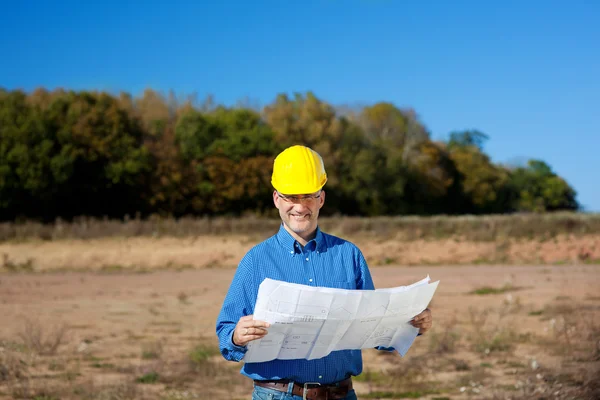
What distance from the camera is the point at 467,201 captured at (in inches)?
3036

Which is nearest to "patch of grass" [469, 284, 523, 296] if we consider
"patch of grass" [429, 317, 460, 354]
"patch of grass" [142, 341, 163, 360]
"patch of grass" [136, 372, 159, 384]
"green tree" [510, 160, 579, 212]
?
"patch of grass" [429, 317, 460, 354]

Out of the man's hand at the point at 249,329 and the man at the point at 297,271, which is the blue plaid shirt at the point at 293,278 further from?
the man's hand at the point at 249,329

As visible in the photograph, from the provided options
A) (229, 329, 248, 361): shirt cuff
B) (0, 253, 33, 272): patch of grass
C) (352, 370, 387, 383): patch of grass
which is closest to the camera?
(229, 329, 248, 361): shirt cuff

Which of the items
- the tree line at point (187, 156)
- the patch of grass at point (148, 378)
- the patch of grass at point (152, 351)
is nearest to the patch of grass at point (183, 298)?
the patch of grass at point (152, 351)

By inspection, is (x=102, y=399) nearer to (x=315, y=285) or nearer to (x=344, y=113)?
(x=315, y=285)

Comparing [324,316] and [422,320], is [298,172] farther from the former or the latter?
[422,320]

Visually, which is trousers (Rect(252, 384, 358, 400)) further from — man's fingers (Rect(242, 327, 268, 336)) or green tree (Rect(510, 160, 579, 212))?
green tree (Rect(510, 160, 579, 212))

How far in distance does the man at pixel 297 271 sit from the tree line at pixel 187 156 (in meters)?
38.5

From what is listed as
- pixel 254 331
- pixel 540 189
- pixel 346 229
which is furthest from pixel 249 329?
pixel 540 189

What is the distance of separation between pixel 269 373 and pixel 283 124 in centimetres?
5331

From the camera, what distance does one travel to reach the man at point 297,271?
3203 millimetres

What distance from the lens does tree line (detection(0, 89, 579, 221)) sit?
1617 inches

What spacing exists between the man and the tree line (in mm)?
38525

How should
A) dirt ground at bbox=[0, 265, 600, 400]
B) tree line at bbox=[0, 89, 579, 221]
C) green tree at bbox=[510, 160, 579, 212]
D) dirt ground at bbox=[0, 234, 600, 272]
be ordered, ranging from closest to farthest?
dirt ground at bbox=[0, 265, 600, 400]
dirt ground at bbox=[0, 234, 600, 272]
tree line at bbox=[0, 89, 579, 221]
green tree at bbox=[510, 160, 579, 212]
